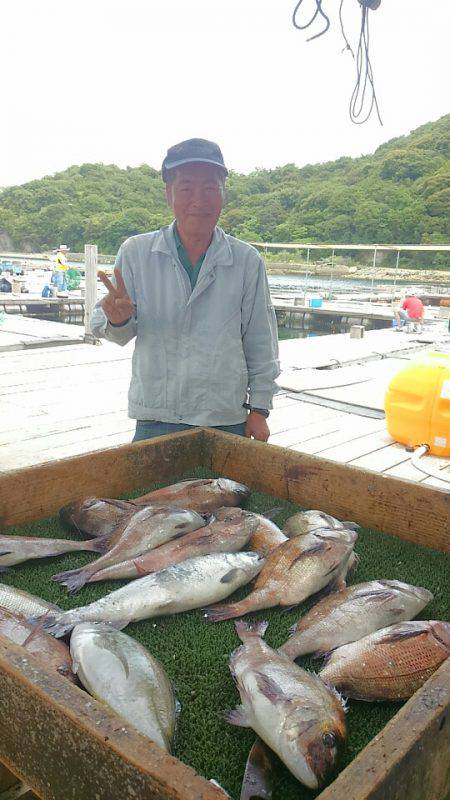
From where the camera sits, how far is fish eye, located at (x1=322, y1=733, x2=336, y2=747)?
1.16 metres

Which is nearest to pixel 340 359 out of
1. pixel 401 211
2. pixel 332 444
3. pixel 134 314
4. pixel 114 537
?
pixel 332 444

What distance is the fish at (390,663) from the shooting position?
141cm

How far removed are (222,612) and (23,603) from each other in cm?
58

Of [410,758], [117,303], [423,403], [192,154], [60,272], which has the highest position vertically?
[192,154]

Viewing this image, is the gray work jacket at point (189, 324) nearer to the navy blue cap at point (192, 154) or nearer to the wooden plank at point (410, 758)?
the navy blue cap at point (192, 154)

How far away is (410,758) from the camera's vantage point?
0.96 metres

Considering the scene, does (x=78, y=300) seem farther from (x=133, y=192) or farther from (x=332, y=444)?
(x=133, y=192)

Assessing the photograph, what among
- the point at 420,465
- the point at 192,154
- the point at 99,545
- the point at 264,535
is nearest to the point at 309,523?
the point at 264,535

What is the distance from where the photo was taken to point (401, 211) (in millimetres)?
53219

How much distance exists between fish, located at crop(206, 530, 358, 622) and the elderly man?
123 centimetres

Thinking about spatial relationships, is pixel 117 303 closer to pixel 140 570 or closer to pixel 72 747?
pixel 140 570

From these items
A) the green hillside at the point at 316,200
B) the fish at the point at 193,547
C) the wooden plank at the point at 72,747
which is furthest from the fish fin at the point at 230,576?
the green hillside at the point at 316,200

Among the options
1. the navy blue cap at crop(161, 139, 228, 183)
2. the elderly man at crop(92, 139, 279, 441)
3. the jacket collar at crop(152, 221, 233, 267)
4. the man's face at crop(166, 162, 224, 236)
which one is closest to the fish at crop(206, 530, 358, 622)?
the elderly man at crop(92, 139, 279, 441)

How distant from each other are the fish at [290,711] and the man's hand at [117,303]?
1.76 meters
